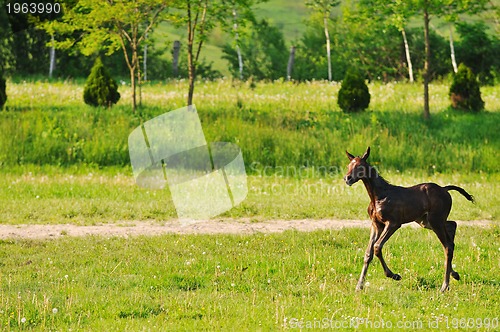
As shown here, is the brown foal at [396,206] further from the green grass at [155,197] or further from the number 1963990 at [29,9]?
the number 1963990 at [29,9]

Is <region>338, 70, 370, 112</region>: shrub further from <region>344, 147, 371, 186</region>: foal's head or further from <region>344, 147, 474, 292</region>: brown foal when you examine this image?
<region>344, 147, 371, 186</region>: foal's head

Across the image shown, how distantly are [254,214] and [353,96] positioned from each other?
9.41 metres

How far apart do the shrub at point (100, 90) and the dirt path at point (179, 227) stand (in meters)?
10.4

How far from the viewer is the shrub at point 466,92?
922 inches

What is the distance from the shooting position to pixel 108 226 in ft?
45.2

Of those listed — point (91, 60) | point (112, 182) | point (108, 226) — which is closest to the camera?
point (108, 226)

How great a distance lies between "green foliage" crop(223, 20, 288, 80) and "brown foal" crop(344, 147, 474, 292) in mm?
32600

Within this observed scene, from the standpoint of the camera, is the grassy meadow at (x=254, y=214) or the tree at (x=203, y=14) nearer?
the grassy meadow at (x=254, y=214)

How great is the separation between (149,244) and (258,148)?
9.45 m

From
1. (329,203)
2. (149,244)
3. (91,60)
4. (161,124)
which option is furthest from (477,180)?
(91,60)

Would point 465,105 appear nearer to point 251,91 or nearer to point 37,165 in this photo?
point 251,91

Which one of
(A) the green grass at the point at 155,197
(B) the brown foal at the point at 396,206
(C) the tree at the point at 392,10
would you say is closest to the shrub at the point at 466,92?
(C) the tree at the point at 392,10

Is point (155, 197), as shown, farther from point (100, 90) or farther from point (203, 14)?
point (203, 14)

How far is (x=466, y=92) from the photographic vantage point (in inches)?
927
